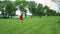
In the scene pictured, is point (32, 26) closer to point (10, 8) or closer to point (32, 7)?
point (32, 7)

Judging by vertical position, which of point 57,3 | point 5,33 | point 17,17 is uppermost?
point 57,3

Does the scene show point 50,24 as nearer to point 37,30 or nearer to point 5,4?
point 37,30

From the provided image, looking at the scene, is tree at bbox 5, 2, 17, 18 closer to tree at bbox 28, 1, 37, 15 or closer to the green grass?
the green grass

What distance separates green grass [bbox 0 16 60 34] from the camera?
477cm

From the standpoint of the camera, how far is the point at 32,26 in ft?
16.3

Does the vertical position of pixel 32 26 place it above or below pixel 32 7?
below

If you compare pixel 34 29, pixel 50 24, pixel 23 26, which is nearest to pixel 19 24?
pixel 23 26

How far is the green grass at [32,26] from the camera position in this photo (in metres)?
4.77

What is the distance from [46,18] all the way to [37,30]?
1.95 ft

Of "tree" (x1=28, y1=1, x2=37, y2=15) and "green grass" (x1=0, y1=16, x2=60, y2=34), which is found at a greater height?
"tree" (x1=28, y1=1, x2=37, y2=15)

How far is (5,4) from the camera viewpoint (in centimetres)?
512

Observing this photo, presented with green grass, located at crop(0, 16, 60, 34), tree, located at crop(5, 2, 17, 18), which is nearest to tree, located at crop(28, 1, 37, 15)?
green grass, located at crop(0, 16, 60, 34)

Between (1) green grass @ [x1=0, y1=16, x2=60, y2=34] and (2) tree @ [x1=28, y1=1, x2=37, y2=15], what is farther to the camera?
(2) tree @ [x1=28, y1=1, x2=37, y2=15]

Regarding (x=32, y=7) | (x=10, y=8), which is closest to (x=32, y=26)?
(x=32, y=7)
